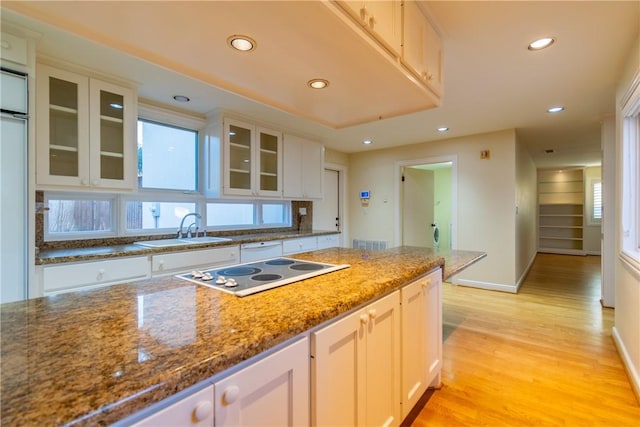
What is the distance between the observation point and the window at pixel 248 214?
144 inches

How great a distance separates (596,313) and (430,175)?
3.12 meters

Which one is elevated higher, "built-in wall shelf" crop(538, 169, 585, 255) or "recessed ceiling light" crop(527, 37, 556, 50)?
"recessed ceiling light" crop(527, 37, 556, 50)

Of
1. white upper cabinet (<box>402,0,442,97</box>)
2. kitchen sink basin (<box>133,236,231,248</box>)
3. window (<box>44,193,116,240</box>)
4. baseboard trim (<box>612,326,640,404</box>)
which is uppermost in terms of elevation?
white upper cabinet (<box>402,0,442,97</box>)

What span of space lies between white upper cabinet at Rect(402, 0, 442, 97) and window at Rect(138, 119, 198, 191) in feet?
8.70

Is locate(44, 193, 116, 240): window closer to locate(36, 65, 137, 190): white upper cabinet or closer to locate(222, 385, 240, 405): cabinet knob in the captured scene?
locate(36, 65, 137, 190): white upper cabinet

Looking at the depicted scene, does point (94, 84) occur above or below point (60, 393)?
above

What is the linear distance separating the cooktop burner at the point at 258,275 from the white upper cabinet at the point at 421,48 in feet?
3.73

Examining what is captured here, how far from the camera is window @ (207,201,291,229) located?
3.65 meters

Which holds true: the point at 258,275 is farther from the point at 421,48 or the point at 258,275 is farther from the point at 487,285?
the point at 487,285

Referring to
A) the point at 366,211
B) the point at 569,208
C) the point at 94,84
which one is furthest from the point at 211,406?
the point at 569,208

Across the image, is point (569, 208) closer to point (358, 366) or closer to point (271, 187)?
point (271, 187)

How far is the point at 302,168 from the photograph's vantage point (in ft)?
13.7

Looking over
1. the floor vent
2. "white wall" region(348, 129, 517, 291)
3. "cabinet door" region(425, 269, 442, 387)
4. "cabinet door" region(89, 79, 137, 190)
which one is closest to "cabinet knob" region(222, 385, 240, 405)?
"cabinet door" region(425, 269, 442, 387)

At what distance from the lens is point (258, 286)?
3.88 ft
